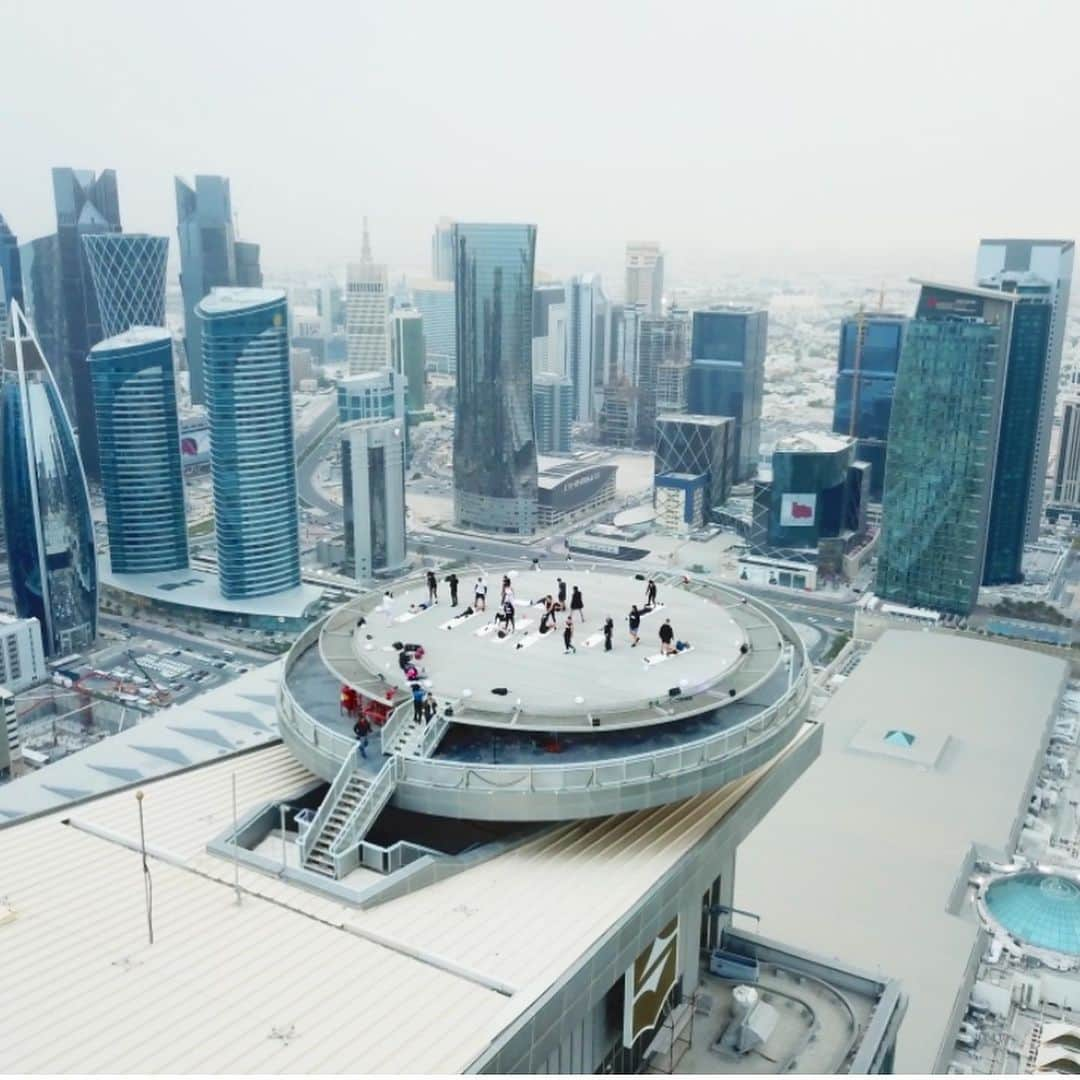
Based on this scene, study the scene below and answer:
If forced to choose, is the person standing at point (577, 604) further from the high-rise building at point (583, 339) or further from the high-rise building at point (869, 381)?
the high-rise building at point (583, 339)

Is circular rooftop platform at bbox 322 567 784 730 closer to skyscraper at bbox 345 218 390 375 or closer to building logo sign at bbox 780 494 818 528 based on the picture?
building logo sign at bbox 780 494 818 528

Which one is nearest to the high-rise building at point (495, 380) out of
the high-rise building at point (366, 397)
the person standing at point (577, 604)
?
the high-rise building at point (366, 397)

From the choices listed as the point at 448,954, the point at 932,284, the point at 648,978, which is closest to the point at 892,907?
the point at 648,978

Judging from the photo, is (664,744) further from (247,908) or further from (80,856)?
(80,856)

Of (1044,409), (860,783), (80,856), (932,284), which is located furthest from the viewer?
(1044,409)

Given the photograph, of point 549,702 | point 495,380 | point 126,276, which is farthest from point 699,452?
point 549,702

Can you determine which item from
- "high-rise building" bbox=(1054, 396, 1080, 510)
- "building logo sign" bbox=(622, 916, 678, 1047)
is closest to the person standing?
"building logo sign" bbox=(622, 916, 678, 1047)
